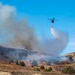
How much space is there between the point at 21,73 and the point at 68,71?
20.5 metres

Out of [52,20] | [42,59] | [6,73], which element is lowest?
[6,73]

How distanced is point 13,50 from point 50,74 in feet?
217

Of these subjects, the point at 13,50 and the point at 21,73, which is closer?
the point at 21,73

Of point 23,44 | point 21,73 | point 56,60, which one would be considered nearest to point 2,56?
point 56,60

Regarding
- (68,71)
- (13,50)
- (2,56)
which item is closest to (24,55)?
(13,50)

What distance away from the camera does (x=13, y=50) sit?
125438mm

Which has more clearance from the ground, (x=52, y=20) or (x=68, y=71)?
(x=52, y=20)

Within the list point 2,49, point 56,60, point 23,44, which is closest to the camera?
point 2,49

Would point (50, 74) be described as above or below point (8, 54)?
below

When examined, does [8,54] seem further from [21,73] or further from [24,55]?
[21,73]

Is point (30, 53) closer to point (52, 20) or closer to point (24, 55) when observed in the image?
point (24, 55)

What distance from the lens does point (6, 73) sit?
5491 centimetres

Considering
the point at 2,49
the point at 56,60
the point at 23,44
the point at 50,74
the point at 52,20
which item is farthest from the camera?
the point at 23,44

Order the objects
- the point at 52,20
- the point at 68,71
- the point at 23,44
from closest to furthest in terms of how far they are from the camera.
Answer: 1. the point at 68,71
2. the point at 52,20
3. the point at 23,44
